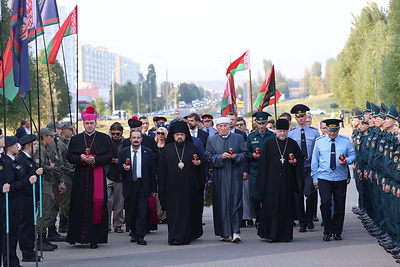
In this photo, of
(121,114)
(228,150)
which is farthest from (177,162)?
(121,114)

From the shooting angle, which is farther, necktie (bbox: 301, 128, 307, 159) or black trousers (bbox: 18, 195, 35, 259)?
necktie (bbox: 301, 128, 307, 159)

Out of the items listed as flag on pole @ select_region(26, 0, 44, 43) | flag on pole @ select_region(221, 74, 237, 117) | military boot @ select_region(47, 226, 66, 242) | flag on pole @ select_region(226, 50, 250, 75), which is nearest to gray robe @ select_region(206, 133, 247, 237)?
military boot @ select_region(47, 226, 66, 242)

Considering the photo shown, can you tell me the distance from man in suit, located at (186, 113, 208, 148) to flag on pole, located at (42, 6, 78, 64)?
2.85 meters

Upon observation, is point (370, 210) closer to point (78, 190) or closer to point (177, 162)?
point (177, 162)

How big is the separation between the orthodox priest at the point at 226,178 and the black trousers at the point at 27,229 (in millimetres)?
3316

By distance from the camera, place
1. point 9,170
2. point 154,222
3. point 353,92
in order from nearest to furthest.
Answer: point 9,170 → point 154,222 → point 353,92

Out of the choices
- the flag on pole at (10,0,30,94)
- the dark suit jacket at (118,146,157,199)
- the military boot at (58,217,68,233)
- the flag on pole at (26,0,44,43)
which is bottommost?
the military boot at (58,217,68,233)

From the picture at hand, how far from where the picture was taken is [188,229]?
13.4m

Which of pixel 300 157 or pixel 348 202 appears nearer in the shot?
pixel 300 157

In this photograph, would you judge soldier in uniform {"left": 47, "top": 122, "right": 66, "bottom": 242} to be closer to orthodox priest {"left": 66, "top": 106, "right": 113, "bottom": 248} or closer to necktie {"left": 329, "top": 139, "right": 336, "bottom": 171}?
orthodox priest {"left": 66, "top": 106, "right": 113, "bottom": 248}

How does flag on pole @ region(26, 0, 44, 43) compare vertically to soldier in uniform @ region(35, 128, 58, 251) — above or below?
above

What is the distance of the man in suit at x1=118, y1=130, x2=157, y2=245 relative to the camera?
13.6 meters

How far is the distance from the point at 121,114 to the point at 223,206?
104 m

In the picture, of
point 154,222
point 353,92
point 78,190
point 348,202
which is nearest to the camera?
point 78,190
